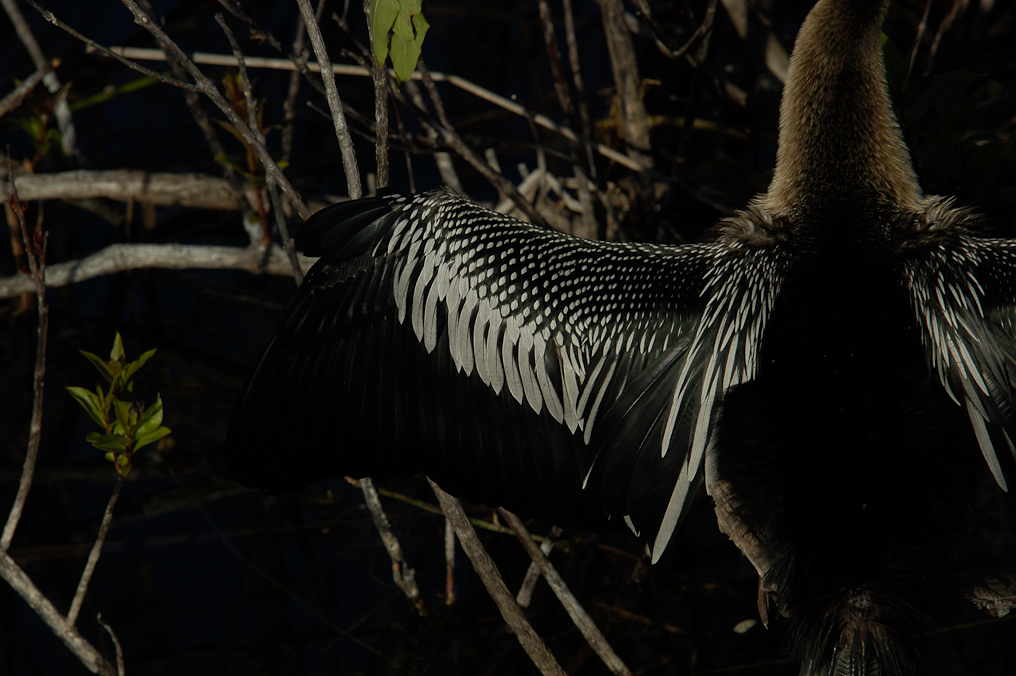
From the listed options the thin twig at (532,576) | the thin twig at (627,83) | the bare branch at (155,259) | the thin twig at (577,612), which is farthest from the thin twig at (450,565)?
the thin twig at (627,83)

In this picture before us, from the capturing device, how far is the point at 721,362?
218cm

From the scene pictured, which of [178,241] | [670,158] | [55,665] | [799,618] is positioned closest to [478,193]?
[670,158]

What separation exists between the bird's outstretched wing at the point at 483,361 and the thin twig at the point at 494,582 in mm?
341

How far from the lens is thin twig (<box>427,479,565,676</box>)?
2648mm

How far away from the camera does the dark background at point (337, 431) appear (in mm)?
3080

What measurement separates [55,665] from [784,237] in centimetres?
251

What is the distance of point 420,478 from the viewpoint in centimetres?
379

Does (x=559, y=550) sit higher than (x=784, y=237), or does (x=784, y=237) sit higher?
(x=784, y=237)

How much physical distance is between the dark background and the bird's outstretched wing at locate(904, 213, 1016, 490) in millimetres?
454

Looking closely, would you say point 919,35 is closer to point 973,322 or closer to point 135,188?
point 973,322

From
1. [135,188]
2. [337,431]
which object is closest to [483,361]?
[337,431]

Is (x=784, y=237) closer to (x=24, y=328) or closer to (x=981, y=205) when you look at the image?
(x=981, y=205)

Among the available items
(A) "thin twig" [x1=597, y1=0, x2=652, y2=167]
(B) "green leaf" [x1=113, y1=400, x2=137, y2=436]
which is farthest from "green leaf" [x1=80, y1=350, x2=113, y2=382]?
(A) "thin twig" [x1=597, y1=0, x2=652, y2=167]

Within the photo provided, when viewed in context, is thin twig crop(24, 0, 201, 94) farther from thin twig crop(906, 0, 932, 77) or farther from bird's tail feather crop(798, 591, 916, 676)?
thin twig crop(906, 0, 932, 77)
